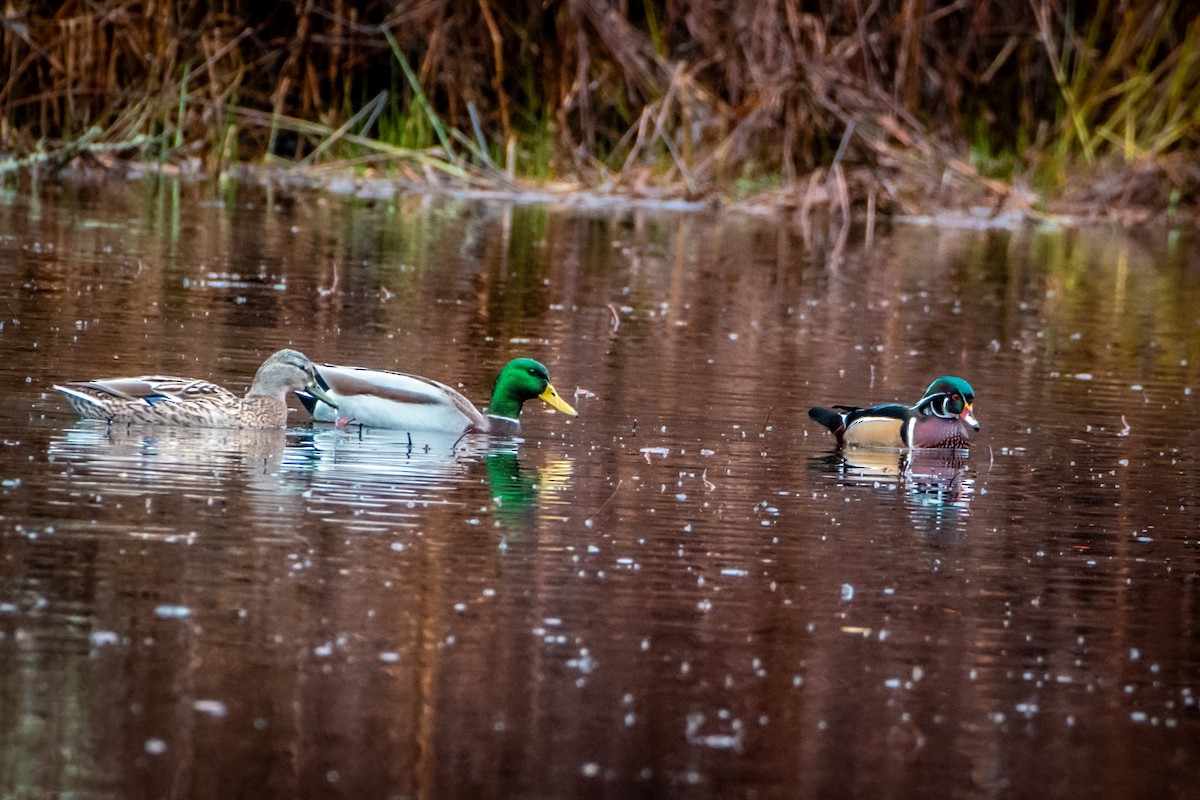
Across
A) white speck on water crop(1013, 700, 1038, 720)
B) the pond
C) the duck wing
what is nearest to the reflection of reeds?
the pond

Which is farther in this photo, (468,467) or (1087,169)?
(1087,169)

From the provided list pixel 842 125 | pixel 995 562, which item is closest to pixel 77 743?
pixel 995 562

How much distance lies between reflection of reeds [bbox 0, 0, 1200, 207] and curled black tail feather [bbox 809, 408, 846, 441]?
14745 mm

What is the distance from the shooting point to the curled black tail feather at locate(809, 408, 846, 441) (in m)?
10.9

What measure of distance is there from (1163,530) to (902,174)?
18.1m

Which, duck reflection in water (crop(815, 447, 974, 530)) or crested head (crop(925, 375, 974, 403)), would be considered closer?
duck reflection in water (crop(815, 447, 974, 530))

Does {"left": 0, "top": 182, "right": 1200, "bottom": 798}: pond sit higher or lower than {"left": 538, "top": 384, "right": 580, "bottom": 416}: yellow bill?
lower

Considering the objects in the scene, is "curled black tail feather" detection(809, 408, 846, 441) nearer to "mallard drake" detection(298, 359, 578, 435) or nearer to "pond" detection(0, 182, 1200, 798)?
"pond" detection(0, 182, 1200, 798)

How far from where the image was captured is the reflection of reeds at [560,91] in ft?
83.5

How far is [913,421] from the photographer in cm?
1107

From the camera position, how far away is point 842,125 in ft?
86.6

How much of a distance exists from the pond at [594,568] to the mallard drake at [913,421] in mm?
185

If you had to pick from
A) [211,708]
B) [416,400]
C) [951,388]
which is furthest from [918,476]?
[211,708]

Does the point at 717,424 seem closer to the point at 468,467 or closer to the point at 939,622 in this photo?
the point at 468,467
